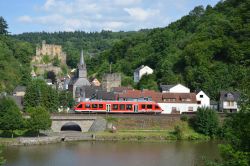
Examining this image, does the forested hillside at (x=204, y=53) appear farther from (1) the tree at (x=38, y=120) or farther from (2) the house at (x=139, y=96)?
(1) the tree at (x=38, y=120)

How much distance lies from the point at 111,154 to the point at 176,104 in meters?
19.2

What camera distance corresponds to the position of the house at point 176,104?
178 feet

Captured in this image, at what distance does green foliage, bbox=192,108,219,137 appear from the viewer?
4606cm

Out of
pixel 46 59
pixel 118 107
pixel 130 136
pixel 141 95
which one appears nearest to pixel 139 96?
pixel 141 95

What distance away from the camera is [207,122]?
46.3m

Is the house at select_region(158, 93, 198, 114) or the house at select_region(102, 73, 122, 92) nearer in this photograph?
the house at select_region(158, 93, 198, 114)

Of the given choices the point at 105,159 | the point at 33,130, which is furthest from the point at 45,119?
the point at 105,159

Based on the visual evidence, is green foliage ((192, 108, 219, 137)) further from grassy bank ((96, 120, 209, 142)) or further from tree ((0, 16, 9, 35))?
tree ((0, 16, 9, 35))

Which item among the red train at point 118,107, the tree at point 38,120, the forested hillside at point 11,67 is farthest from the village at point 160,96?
the tree at point 38,120

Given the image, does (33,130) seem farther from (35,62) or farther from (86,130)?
(35,62)

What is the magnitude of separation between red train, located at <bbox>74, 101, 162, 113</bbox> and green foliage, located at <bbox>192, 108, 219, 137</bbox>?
5155mm

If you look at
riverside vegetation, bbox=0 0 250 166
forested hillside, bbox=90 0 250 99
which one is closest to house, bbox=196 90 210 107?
forested hillside, bbox=90 0 250 99

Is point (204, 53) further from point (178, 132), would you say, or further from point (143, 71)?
point (178, 132)

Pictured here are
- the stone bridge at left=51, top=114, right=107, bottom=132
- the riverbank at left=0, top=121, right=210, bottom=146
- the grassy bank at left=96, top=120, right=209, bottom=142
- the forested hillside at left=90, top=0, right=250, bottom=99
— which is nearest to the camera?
the riverbank at left=0, top=121, right=210, bottom=146
